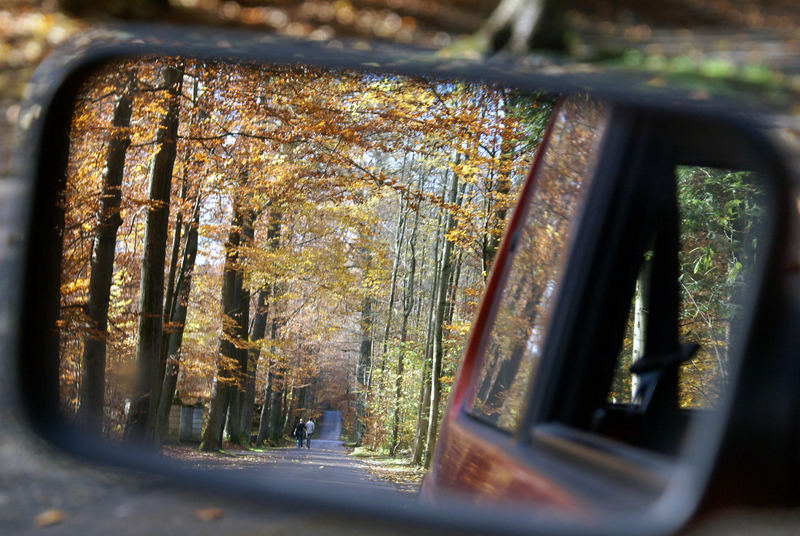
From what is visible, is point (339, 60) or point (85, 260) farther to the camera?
point (85, 260)

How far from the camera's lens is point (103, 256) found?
9.52 feet

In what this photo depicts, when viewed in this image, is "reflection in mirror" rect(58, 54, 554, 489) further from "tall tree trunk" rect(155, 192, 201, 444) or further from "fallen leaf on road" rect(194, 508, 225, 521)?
"fallen leaf on road" rect(194, 508, 225, 521)

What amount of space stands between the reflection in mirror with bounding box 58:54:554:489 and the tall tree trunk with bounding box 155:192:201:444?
0.05 metres

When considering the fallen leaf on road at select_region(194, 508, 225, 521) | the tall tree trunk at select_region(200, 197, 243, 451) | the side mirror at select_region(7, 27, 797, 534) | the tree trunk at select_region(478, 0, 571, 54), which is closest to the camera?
the side mirror at select_region(7, 27, 797, 534)

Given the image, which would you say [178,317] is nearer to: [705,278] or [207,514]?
[207,514]

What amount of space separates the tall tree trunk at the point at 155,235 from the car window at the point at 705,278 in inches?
62.7

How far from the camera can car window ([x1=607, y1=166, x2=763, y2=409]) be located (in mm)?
1984

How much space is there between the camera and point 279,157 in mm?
4945

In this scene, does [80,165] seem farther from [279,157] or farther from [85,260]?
[279,157]

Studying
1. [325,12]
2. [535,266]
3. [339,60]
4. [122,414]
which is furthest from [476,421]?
[325,12]

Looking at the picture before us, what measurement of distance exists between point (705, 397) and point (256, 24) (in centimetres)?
1308

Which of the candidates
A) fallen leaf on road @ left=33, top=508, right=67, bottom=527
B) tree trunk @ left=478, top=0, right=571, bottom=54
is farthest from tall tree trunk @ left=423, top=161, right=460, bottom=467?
Result: tree trunk @ left=478, top=0, right=571, bottom=54

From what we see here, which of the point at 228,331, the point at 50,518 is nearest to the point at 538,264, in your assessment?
the point at 50,518

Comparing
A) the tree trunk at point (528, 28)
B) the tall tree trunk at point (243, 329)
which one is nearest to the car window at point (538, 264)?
the tall tree trunk at point (243, 329)
